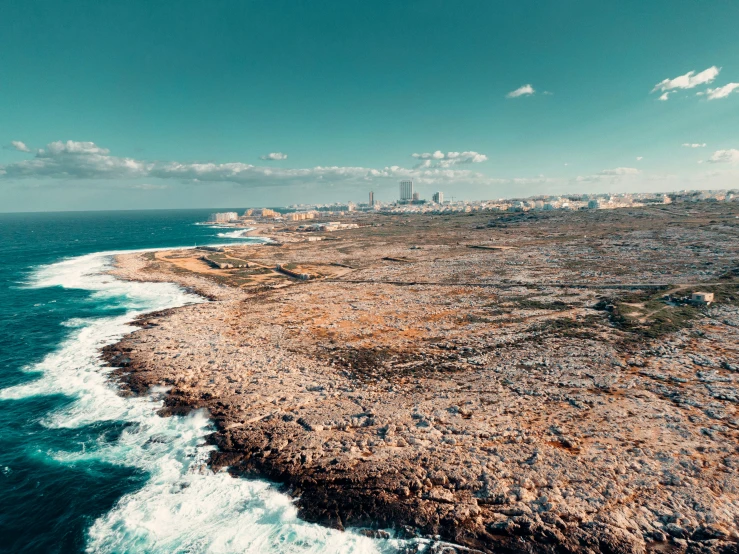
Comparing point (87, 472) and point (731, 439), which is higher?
point (731, 439)

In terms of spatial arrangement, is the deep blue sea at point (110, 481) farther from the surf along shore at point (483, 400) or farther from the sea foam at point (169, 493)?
the surf along shore at point (483, 400)

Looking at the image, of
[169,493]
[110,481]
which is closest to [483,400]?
[169,493]

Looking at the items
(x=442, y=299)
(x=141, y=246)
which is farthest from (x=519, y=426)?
(x=141, y=246)

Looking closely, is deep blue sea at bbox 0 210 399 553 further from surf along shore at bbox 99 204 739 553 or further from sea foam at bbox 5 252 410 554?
surf along shore at bbox 99 204 739 553

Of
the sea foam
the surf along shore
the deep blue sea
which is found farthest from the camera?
the deep blue sea

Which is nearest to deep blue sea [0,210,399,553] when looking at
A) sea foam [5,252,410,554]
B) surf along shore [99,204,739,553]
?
sea foam [5,252,410,554]

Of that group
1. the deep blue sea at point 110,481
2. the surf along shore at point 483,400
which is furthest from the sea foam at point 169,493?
the surf along shore at point 483,400

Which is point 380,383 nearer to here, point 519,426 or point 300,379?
point 300,379
